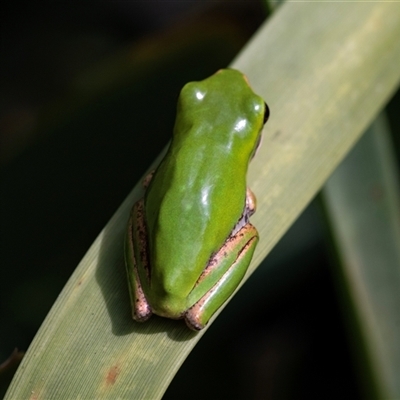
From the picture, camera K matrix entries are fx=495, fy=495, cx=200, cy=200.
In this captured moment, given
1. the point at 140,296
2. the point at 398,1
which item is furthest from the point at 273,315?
the point at 398,1

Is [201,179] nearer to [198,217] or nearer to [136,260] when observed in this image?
[198,217]

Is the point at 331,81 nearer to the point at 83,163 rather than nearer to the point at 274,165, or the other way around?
the point at 274,165

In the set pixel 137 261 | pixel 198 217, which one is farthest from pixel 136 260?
pixel 198 217

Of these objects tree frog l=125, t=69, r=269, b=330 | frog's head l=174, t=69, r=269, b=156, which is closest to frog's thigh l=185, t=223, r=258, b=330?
tree frog l=125, t=69, r=269, b=330

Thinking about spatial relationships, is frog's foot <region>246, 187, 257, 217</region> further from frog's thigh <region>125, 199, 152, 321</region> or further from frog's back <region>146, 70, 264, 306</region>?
frog's thigh <region>125, 199, 152, 321</region>

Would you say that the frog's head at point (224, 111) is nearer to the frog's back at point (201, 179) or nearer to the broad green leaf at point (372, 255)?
the frog's back at point (201, 179)

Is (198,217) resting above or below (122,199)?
above

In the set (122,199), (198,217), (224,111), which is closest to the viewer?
(198,217)
